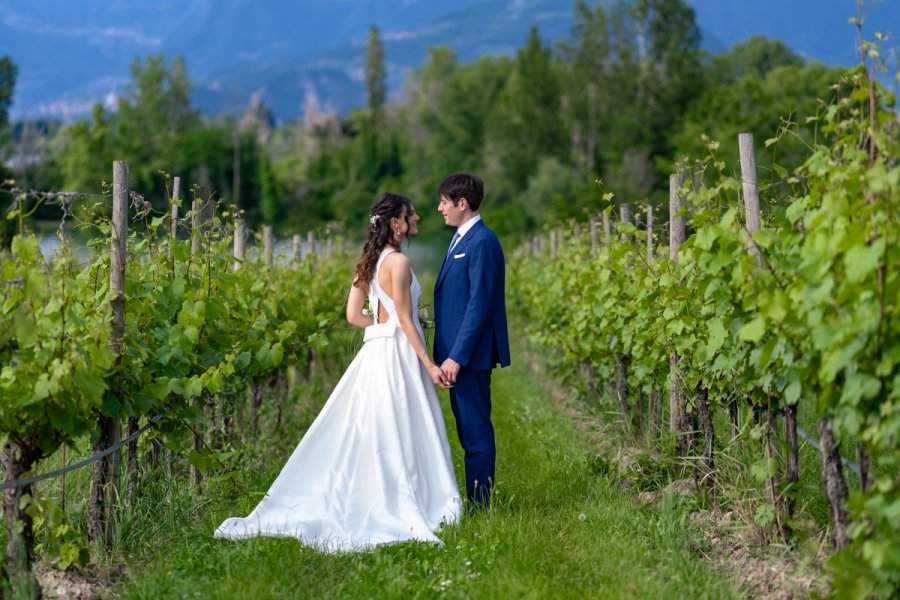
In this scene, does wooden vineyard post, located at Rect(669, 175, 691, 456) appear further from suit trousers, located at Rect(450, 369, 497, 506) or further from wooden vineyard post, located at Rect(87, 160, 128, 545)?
wooden vineyard post, located at Rect(87, 160, 128, 545)

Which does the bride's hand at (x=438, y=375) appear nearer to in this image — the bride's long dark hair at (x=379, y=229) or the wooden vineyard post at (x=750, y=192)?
the bride's long dark hair at (x=379, y=229)

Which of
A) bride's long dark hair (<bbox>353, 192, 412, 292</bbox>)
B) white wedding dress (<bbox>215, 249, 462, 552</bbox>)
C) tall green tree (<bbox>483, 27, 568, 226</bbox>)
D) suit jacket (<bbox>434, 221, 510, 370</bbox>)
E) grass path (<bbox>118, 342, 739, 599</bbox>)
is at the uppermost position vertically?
tall green tree (<bbox>483, 27, 568, 226</bbox>)

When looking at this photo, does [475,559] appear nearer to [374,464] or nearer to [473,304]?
[374,464]

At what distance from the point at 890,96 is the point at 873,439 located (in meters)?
1.19

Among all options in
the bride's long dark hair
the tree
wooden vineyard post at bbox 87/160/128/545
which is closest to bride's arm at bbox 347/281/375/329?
the bride's long dark hair

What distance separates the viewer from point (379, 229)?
5.58 m

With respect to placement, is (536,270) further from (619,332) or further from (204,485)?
(204,485)

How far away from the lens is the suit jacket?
5.46 metres

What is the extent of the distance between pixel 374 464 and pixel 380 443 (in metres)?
0.11

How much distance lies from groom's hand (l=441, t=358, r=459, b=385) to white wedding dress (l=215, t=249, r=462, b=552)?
0.48 ft

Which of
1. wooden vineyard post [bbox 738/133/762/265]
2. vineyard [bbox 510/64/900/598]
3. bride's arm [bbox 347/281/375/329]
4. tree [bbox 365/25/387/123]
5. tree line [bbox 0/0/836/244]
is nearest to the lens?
vineyard [bbox 510/64/900/598]

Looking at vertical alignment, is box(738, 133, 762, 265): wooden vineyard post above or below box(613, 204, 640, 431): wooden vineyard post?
above

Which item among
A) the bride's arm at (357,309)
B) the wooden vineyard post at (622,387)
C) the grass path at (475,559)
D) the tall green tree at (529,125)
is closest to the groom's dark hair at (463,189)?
the bride's arm at (357,309)

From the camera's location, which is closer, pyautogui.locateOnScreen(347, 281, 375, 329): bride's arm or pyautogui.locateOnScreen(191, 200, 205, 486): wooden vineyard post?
pyautogui.locateOnScreen(191, 200, 205, 486): wooden vineyard post
